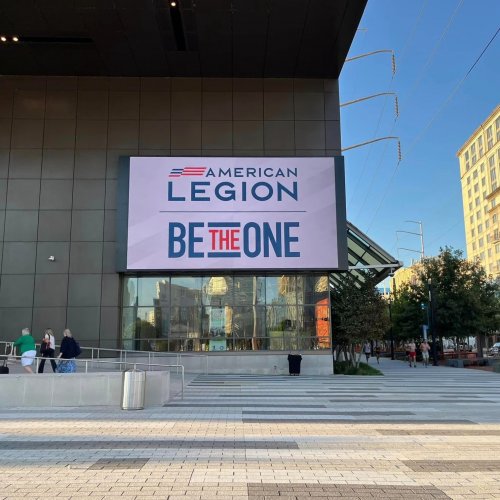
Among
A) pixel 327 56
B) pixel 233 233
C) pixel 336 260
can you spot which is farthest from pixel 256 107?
pixel 336 260

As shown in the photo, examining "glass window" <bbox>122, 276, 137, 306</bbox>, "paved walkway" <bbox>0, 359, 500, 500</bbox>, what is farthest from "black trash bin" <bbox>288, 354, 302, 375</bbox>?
"paved walkway" <bbox>0, 359, 500, 500</bbox>

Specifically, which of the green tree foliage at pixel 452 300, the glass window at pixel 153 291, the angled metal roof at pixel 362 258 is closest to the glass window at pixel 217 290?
the glass window at pixel 153 291

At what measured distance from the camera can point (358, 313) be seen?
25.5 metres

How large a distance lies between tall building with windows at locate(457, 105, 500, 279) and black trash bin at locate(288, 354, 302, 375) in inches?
3202

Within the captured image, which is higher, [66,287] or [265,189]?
[265,189]

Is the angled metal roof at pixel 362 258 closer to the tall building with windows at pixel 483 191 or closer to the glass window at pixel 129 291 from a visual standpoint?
the glass window at pixel 129 291

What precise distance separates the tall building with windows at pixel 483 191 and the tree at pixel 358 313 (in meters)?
77.0

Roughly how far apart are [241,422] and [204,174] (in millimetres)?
16879

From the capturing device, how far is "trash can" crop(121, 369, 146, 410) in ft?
38.5

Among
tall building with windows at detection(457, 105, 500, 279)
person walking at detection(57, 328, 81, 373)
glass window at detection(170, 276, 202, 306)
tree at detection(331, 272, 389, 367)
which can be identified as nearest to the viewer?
person walking at detection(57, 328, 81, 373)

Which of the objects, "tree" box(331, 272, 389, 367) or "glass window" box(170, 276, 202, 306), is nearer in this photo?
"glass window" box(170, 276, 202, 306)

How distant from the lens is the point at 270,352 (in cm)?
2473

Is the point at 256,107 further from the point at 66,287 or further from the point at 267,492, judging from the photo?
the point at 267,492

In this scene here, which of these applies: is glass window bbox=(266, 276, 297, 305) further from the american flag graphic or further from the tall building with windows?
the tall building with windows
